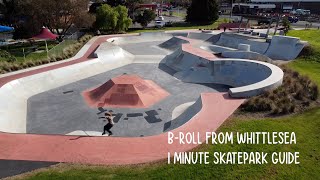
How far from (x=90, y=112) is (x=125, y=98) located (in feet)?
9.51

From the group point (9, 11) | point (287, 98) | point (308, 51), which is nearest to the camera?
point (287, 98)

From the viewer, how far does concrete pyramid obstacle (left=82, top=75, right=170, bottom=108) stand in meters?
20.7

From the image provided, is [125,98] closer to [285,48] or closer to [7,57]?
[7,57]

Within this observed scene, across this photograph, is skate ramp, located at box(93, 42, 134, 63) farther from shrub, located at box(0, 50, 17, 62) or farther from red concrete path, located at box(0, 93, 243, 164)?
red concrete path, located at box(0, 93, 243, 164)

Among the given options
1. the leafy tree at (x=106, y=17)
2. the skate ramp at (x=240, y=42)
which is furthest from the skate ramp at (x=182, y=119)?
the leafy tree at (x=106, y=17)

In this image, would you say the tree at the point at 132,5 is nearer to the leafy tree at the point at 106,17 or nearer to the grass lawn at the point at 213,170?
the leafy tree at the point at 106,17

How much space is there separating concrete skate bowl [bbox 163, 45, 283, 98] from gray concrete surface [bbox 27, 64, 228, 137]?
1.13m

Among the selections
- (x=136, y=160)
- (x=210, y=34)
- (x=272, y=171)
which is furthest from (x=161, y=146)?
(x=210, y=34)

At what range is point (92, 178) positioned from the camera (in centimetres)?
981

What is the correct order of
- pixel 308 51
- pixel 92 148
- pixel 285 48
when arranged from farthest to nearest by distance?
pixel 285 48
pixel 308 51
pixel 92 148

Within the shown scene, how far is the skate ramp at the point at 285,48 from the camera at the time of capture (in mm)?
29438

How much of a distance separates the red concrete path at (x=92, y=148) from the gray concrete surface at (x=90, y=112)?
3.71 meters

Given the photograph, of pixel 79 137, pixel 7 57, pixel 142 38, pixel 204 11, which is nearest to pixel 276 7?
pixel 204 11

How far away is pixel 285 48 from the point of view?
30.3 meters
